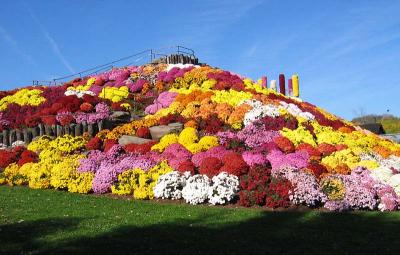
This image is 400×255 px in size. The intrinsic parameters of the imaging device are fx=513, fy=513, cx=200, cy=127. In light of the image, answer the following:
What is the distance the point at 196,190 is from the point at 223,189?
98cm

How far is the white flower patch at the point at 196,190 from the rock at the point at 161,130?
6.44 meters

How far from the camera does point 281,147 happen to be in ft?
76.1

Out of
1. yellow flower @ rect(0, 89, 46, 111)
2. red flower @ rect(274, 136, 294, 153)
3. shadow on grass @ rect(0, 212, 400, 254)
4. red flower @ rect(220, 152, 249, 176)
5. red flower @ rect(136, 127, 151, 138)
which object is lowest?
shadow on grass @ rect(0, 212, 400, 254)

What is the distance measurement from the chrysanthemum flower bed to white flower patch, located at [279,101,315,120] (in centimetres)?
7

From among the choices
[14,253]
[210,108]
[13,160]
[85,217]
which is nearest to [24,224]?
[85,217]

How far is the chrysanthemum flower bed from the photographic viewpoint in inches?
733

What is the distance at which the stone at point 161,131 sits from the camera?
2545 cm

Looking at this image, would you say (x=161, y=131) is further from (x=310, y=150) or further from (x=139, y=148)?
(x=310, y=150)

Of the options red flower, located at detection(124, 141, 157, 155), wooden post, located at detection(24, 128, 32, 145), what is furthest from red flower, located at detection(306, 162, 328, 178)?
wooden post, located at detection(24, 128, 32, 145)

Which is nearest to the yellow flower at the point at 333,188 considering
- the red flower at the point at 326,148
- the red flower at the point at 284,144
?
the red flower at the point at 326,148

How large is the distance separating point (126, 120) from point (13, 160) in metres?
7.52

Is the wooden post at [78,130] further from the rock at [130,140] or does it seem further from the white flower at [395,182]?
the white flower at [395,182]

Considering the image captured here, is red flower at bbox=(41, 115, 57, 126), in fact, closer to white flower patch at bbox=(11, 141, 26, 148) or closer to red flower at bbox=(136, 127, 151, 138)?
white flower patch at bbox=(11, 141, 26, 148)

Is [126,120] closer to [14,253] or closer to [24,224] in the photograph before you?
[24,224]
